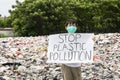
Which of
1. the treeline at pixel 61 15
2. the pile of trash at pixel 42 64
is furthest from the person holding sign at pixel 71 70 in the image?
the treeline at pixel 61 15

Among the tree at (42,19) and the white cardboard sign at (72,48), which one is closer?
the white cardboard sign at (72,48)

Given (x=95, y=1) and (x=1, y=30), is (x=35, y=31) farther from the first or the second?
(x=1, y=30)

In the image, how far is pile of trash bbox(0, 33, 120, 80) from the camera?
12.4m

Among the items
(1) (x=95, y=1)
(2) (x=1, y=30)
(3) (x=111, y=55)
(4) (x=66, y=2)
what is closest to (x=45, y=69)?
(3) (x=111, y=55)

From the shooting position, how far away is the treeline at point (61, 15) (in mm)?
36875

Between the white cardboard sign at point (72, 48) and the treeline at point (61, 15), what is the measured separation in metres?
27.3

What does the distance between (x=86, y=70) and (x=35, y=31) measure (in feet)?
80.4

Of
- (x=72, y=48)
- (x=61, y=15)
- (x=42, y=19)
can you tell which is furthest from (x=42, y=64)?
(x=61, y=15)

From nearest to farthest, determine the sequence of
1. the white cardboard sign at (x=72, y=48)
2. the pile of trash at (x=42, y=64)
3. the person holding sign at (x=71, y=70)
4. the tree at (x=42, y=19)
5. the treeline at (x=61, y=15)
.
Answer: the person holding sign at (x=71, y=70) → the white cardboard sign at (x=72, y=48) → the pile of trash at (x=42, y=64) → the tree at (x=42, y=19) → the treeline at (x=61, y=15)

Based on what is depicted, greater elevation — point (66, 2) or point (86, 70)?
point (66, 2)

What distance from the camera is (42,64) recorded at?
1369 centimetres

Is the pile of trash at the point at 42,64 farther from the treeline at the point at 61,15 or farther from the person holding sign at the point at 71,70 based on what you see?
the treeline at the point at 61,15

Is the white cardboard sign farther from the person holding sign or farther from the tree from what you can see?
the tree

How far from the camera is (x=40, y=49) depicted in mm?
16703
